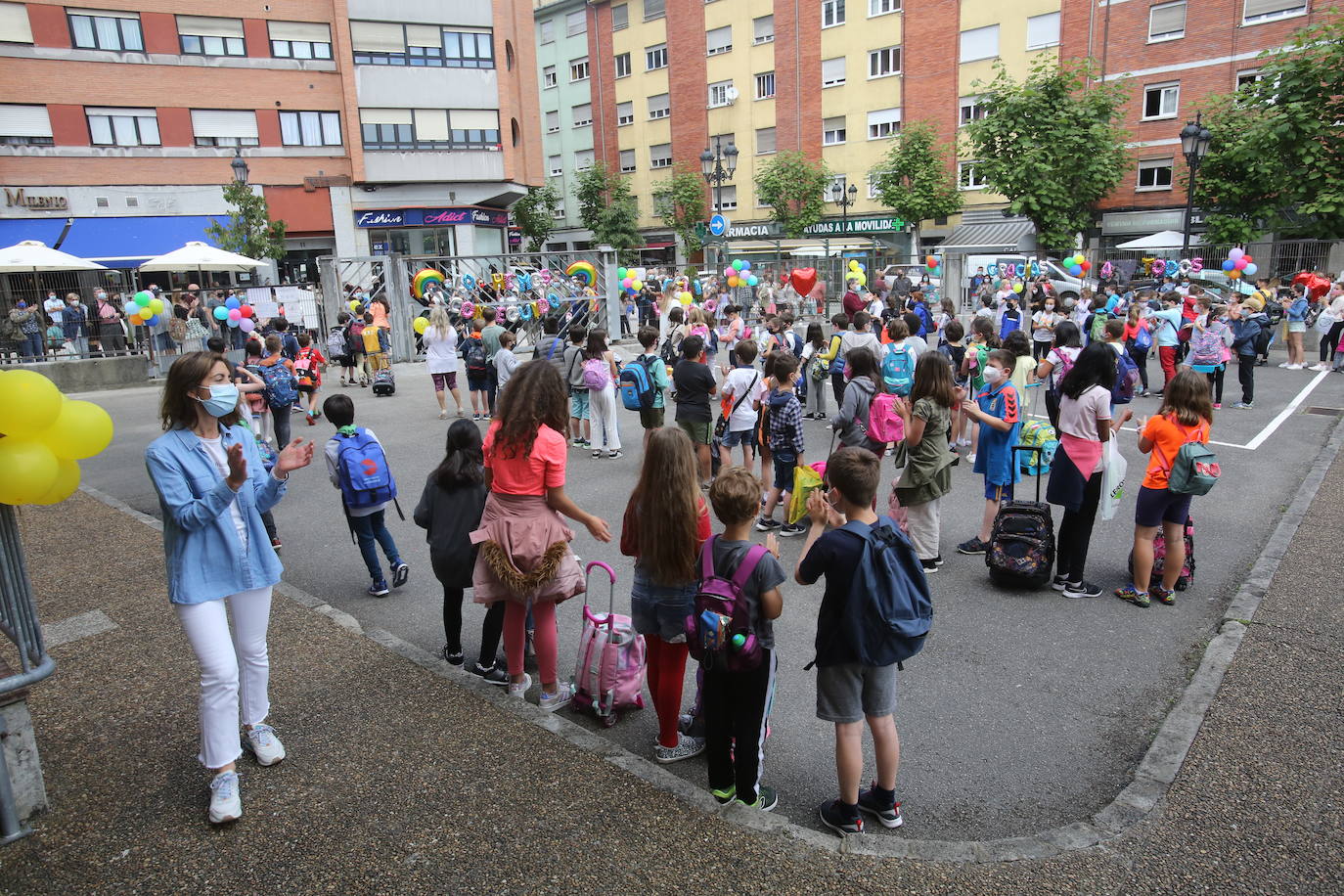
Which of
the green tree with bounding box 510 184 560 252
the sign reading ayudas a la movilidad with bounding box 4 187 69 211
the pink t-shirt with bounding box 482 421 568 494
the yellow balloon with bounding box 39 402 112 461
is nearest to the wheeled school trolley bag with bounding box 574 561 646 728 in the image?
the pink t-shirt with bounding box 482 421 568 494

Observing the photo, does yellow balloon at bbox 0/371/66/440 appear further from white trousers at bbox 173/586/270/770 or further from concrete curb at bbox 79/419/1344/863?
concrete curb at bbox 79/419/1344/863

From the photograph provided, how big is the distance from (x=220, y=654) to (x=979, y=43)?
41.3 meters

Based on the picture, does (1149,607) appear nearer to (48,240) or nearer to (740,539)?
(740,539)

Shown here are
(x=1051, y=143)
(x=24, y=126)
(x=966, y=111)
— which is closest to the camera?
(x=1051, y=143)

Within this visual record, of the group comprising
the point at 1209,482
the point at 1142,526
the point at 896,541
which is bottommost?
the point at 1142,526

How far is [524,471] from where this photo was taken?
4.40 meters

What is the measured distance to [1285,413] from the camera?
1287 centimetres

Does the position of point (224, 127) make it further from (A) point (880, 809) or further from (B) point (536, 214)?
(A) point (880, 809)

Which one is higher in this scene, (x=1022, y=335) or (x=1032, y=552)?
(x=1022, y=335)

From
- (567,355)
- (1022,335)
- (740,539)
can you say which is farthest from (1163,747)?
(567,355)

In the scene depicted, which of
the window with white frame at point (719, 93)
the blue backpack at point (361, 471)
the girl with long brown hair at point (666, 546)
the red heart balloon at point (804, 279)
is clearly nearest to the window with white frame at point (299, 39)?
the window with white frame at point (719, 93)

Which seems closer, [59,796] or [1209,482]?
[59,796]

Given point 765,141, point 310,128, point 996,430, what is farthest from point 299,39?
point 996,430

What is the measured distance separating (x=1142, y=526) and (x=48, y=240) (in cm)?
3524
